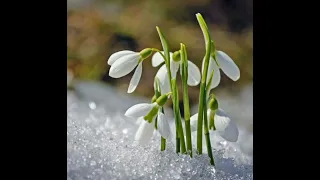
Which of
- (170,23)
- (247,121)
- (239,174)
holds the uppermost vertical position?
(170,23)

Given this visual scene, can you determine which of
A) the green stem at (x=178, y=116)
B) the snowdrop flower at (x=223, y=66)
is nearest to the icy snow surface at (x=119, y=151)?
the green stem at (x=178, y=116)

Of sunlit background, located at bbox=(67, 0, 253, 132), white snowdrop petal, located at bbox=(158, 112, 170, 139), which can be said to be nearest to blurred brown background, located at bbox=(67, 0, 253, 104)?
sunlit background, located at bbox=(67, 0, 253, 132)

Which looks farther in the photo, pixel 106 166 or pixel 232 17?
pixel 232 17

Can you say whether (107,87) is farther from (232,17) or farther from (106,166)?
(232,17)

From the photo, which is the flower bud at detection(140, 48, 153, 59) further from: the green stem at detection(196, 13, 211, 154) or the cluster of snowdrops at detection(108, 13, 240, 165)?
the green stem at detection(196, 13, 211, 154)

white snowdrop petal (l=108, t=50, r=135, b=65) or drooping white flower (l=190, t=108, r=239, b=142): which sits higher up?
white snowdrop petal (l=108, t=50, r=135, b=65)

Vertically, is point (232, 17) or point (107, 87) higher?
point (232, 17)

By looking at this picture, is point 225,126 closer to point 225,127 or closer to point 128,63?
point 225,127

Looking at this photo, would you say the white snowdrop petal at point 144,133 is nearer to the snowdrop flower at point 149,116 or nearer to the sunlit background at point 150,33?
the snowdrop flower at point 149,116

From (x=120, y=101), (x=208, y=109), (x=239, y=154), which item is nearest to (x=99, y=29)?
(x=120, y=101)
